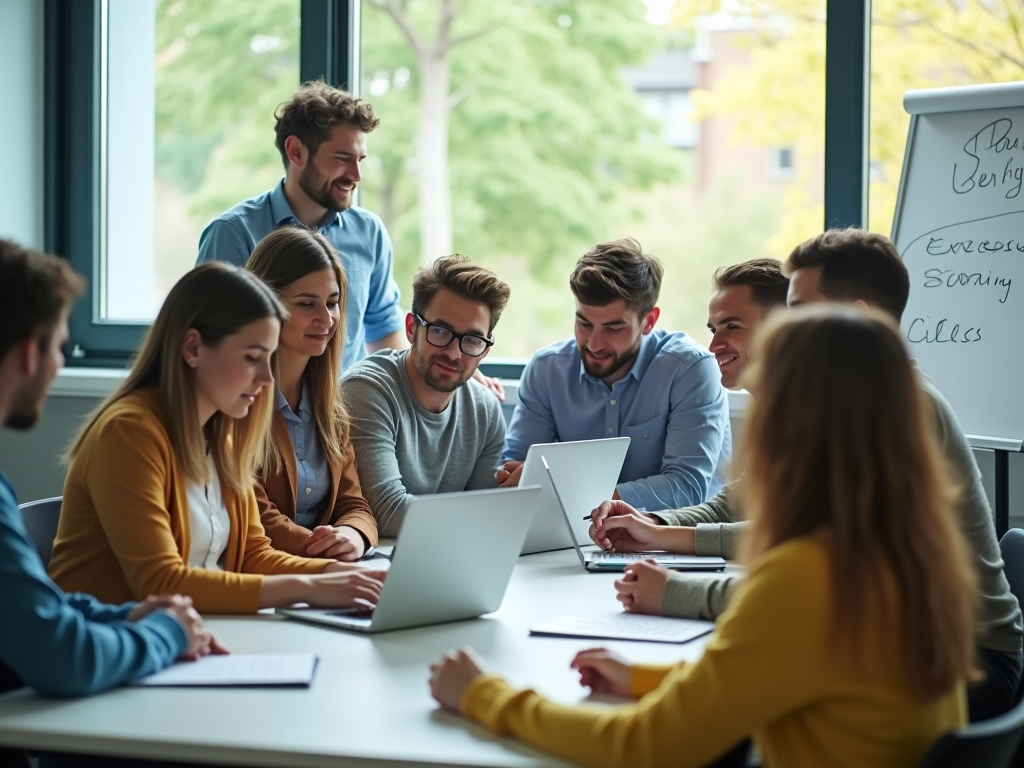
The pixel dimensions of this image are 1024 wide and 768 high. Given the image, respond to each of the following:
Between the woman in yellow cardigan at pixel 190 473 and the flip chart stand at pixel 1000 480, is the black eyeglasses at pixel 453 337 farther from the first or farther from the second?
the flip chart stand at pixel 1000 480

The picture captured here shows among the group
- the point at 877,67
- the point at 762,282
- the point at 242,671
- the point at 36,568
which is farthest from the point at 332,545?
the point at 877,67

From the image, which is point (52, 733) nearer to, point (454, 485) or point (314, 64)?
point (454, 485)

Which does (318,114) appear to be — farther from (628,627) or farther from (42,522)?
(628,627)

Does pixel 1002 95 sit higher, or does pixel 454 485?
pixel 1002 95

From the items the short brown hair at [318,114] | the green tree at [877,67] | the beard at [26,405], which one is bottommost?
the beard at [26,405]

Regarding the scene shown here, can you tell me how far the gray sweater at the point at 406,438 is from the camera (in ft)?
8.48

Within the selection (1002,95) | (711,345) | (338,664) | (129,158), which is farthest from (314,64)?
(338,664)

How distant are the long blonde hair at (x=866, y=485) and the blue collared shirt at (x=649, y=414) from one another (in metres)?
1.40

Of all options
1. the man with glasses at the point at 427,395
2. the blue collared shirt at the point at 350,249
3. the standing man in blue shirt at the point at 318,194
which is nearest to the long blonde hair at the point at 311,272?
the man with glasses at the point at 427,395

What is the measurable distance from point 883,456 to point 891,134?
15.4 feet

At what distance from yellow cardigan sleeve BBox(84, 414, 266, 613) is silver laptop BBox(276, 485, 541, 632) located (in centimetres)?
12

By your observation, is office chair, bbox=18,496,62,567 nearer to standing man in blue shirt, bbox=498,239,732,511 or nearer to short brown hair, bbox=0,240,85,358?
short brown hair, bbox=0,240,85,358

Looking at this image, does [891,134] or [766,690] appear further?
[891,134]

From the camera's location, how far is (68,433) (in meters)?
4.00
